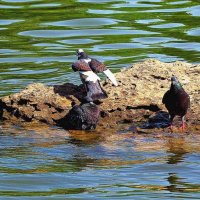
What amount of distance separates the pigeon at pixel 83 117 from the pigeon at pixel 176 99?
898mm

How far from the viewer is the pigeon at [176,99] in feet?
37.9

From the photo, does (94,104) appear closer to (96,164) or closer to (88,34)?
(96,164)

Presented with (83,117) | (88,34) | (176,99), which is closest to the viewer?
(176,99)

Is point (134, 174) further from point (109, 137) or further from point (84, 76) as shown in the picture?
point (84, 76)

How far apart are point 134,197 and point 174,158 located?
1481 mm

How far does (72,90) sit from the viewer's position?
1266 cm

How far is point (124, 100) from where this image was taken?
12.2 metres

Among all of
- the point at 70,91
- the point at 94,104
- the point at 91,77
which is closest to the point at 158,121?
the point at 94,104

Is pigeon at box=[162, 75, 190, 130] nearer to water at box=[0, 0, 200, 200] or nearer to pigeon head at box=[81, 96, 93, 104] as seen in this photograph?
water at box=[0, 0, 200, 200]

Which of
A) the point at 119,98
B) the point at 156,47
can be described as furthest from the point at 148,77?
the point at 156,47

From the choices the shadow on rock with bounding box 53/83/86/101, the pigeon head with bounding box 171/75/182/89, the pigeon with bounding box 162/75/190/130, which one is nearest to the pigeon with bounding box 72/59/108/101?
the shadow on rock with bounding box 53/83/86/101

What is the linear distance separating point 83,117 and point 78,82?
10.5 ft

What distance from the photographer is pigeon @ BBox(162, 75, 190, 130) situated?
1155cm

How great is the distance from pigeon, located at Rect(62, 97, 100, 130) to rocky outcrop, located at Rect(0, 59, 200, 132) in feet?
0.64
